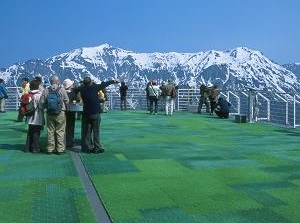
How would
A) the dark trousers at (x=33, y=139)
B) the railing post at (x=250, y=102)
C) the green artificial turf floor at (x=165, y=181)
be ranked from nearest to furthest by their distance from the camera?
1. the green artificial turf floor at (x=165, y=181)
2. the dark trousers at (x=33, y=139)
3. the railing post at (x=250, y=102)

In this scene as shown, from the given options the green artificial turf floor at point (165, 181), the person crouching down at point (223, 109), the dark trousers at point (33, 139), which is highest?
the person crouching down at point (223, 109)

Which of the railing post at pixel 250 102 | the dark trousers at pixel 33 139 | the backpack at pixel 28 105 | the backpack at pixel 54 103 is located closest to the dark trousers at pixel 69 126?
the dark trousers at pixel 33 139

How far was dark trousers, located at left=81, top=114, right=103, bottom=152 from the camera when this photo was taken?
11453mm

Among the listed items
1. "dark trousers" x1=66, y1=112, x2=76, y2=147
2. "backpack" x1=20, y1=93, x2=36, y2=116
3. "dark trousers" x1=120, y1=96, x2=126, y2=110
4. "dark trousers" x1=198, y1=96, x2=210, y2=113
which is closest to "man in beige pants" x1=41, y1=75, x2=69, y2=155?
"backpack" x1=20, y1=93, x2=36, y2=116

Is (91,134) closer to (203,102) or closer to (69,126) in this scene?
(69,126)

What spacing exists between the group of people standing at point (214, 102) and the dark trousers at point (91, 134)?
11667 mm

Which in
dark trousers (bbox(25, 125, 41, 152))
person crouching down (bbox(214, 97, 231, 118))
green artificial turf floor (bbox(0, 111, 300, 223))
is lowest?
green artificial turf floor (bbox(0, 111, 300, 223))

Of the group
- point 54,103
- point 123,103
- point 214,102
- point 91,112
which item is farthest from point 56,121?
point 123,103

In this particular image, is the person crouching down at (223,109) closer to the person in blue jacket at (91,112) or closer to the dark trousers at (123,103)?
the dark trousers at (123,103)

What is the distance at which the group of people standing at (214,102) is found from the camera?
2247 centimetres

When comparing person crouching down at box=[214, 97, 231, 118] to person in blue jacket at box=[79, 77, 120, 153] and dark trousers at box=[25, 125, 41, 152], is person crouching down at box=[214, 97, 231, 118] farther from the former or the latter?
dark trousers at box=[25, 125, 41, 152]

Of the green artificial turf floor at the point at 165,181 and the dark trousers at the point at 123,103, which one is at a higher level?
the dark trousers at the point at 123,103

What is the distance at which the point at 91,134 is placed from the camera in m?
11.7

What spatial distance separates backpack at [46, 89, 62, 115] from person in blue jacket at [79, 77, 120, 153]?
1.94 ft
